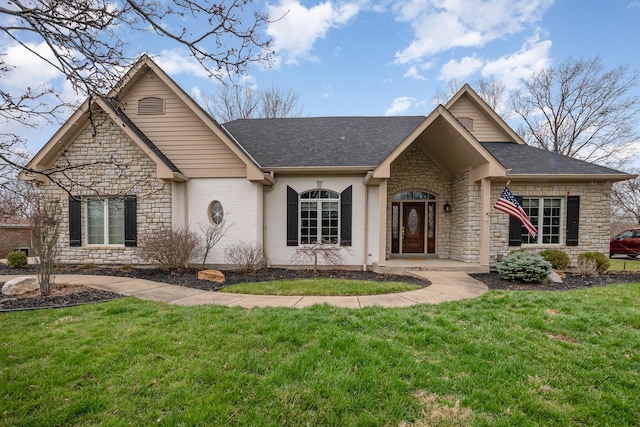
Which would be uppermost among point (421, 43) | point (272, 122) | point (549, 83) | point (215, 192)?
point (549, 83)

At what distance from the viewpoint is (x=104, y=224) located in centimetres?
909

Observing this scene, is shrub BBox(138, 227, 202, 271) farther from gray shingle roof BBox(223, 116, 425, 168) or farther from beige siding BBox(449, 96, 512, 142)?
beige siding BBox(449, 96, 512, 142)

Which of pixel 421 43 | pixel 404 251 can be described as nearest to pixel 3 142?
pixel 404 251

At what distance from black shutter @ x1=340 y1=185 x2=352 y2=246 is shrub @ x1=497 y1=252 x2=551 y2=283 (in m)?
4.35

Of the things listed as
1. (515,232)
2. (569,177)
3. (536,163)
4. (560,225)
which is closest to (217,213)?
(515,232)

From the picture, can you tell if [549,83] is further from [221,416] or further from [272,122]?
[221,416]

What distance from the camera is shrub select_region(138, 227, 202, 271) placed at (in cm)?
785

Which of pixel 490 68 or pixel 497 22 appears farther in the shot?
pixel 490 68

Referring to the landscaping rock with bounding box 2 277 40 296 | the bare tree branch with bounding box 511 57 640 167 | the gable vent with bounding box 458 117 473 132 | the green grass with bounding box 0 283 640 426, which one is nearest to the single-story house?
the gable vent with bounding box 458 117 473 132

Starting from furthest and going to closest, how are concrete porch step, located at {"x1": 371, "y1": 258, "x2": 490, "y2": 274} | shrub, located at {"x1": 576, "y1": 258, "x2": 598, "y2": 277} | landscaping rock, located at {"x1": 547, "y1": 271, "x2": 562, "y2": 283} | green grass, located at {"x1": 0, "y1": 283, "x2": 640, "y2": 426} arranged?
concrete porch step, located at {"x1": 371, "y1": 258, "x2": 490, "y2": 274}, shrub, located at {"x1": 576, "y1": 258, "x2": 598, "y2": 277}, landscaping rock, located at {"x1": 547, "y1": 271, "x2": 562, "y2": 283}, green grass, located at {"x1": 0, "y1": 283, "x2": 640, "y2": 426}

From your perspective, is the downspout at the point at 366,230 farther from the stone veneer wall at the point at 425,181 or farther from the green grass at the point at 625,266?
the green grass at the point at 625,266

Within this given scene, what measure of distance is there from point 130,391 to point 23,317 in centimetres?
336

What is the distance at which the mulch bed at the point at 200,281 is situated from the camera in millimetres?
5344

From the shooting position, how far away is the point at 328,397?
2.53 m
